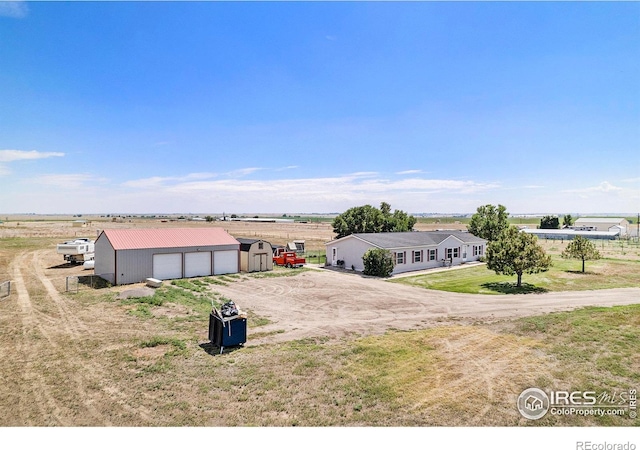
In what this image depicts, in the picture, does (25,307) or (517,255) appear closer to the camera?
(25,307)

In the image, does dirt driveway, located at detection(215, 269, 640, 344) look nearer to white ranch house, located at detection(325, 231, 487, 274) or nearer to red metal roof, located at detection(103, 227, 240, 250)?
red metal roof, located at detection(103, 227, 240, 250)

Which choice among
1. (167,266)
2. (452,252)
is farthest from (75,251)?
(452,252)

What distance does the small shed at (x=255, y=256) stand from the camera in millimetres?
34000

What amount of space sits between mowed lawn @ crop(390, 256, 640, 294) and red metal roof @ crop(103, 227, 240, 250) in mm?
17052

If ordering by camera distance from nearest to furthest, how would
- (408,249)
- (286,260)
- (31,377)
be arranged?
(31,377) < (408,249) < (286,260)

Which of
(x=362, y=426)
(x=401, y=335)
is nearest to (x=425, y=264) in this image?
(x=401, y=335)

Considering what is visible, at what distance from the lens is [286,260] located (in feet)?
126

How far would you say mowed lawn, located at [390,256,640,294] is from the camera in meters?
27.5

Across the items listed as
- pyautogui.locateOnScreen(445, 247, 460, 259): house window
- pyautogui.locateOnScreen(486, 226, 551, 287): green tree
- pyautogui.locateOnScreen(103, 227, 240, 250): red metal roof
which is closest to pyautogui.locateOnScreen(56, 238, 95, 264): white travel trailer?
pyautogui.locateOnScreen(103, 227, 240, 250): red metal roof

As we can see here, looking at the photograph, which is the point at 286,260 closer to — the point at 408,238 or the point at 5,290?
the point at 408,238

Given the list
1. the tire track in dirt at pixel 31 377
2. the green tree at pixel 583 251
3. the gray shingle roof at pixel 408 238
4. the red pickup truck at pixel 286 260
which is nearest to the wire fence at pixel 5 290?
the tire track in dirt at pixel 31 377

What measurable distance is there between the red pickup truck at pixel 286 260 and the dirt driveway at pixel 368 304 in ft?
A: 27.8

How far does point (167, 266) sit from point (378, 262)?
739 inches

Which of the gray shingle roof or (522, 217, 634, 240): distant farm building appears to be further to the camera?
(522, 217, 634, 240): distant farm building
